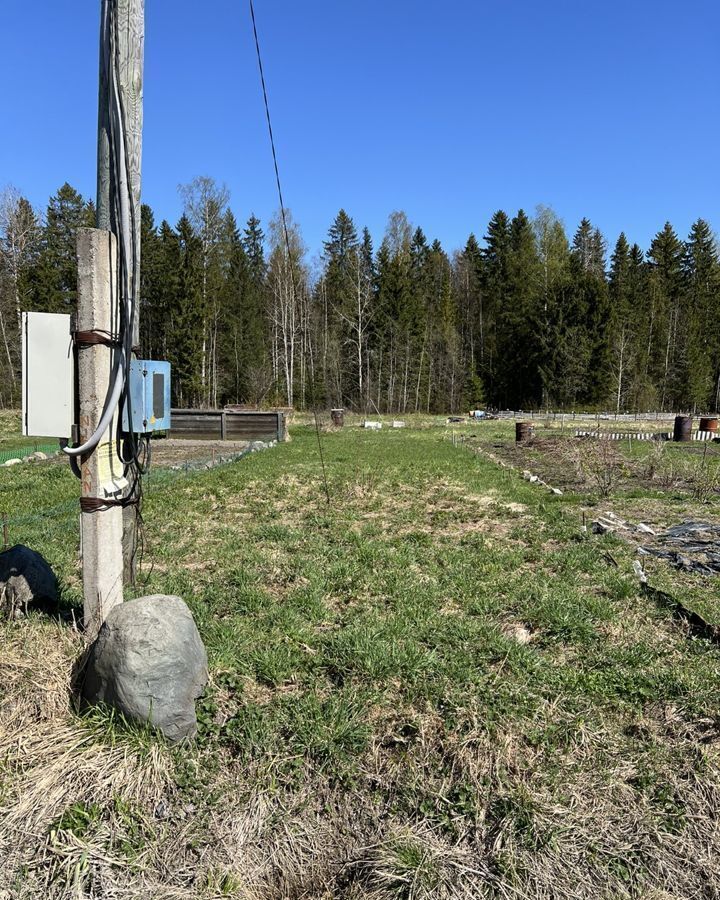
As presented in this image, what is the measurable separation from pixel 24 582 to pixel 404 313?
39585mm

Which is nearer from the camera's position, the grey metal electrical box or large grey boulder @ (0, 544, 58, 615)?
the grey metal electrical box

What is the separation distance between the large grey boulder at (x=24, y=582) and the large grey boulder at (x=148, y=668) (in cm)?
95

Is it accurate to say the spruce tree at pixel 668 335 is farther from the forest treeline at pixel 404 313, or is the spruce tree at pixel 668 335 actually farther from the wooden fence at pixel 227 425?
the wooden fence at pixel 227 425

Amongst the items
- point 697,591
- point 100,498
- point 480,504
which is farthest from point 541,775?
point 480,504

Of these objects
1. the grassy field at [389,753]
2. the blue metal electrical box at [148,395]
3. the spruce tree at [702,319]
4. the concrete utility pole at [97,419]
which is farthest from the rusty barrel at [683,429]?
the spruce tree at [702,319]

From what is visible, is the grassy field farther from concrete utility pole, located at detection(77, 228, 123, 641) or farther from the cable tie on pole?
the cable tie on pole

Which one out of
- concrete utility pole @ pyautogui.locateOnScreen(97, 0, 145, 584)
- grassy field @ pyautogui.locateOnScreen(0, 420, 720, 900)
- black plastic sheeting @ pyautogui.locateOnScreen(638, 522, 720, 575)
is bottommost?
grassy field @ pyautogui.locateOnScreen(0, 420, 720, 900)

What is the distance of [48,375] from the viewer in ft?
8.65

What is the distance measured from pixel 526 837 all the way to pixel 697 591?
9.53 feet

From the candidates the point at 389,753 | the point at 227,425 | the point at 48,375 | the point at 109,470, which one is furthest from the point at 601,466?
the point at 227,425

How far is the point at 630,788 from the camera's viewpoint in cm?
225

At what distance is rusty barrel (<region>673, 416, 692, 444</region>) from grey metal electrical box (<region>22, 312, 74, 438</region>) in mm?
19720

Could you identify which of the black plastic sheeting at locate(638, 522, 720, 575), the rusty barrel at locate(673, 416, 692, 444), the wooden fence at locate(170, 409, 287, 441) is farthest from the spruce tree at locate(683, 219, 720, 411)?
the black plastic sheeting at locate(638, 522, 720, 575)

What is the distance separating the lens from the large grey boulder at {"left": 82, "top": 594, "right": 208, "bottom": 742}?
2336mm
